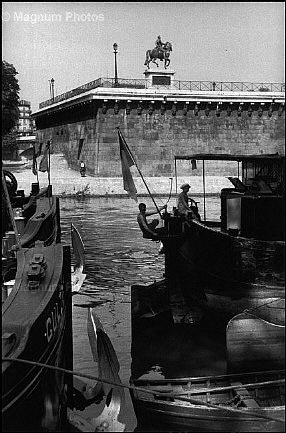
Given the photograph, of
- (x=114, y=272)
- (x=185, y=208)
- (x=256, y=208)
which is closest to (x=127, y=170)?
(x=185, y=208)

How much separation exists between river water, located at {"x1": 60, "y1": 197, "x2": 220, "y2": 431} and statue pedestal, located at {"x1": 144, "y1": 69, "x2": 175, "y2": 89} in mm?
9220

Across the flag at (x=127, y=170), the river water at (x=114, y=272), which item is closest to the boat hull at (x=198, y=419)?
the river water at (x=114, y=272)

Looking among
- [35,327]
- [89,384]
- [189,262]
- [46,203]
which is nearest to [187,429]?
[89,384]

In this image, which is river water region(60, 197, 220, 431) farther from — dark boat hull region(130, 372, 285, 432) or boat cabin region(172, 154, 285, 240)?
boat cabin region(172, 154, 285, 240)

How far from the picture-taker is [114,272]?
17547 mm

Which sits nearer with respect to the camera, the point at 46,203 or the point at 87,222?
the point at 46,203

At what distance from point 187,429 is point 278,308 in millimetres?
2648

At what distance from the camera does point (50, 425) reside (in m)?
6.11

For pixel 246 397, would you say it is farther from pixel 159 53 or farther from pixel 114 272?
pixel 159 53

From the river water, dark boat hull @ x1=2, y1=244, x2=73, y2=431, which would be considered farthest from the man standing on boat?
dark boat hull @ x1=2, y1=244, x2=73, y2=431

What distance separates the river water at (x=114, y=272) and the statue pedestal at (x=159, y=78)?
922 cm

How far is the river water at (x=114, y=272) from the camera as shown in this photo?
10.3 m

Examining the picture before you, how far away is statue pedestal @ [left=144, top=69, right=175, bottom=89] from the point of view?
39.2 m

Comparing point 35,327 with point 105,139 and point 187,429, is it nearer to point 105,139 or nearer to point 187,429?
point 187,429
